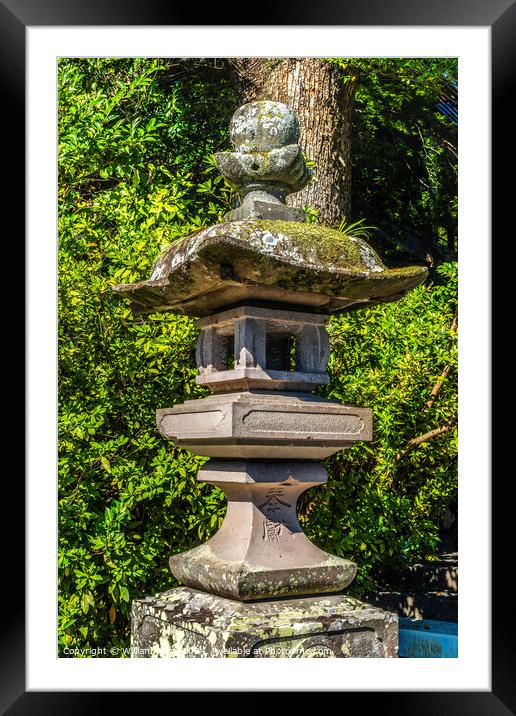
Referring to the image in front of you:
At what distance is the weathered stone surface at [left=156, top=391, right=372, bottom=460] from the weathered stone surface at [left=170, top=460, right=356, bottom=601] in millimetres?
84

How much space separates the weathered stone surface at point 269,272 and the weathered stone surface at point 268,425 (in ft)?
1.36

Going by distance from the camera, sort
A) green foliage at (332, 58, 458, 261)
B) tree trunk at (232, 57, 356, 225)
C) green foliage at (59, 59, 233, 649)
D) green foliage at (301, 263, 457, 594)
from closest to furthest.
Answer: green foliage at (59, 59, 233, 649)
green foliage at (301, 263, 457, 594)
tree trunk at (232, 57, 356, 225)
green foliage at (332, 58, 458, 261)

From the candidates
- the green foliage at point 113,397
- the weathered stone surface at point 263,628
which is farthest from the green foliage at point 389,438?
the weathered stone surface at point 263,628

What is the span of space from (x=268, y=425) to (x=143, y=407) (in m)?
1.71

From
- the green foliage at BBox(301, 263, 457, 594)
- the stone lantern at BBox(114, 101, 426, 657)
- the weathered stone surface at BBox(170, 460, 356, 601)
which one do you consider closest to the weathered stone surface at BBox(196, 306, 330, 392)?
the stone lantern at BBox(114, 101, 426, 657)

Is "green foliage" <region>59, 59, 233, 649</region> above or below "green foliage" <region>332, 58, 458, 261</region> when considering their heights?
below

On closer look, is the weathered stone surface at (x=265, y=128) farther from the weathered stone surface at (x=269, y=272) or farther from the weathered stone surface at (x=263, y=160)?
the weathered stone surface at (x=269, y=272)

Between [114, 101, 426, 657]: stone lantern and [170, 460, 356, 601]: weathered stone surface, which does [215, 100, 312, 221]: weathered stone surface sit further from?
[170, 460, 356, 601]: weathered stone surface

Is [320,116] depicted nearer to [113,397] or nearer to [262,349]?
[113,397]

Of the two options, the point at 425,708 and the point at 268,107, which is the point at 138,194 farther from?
the point at 425,708

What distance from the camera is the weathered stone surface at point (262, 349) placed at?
305 cm

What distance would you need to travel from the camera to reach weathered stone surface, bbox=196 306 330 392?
10.0 ft

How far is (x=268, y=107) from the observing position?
3.17m

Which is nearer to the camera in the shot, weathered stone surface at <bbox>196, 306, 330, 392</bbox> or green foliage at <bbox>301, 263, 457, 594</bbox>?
weathered stone surface at <bbox>196, 306, 330, 392</bbox>
